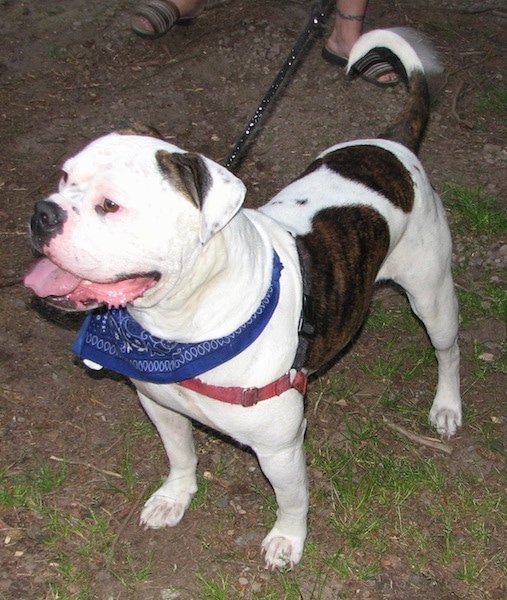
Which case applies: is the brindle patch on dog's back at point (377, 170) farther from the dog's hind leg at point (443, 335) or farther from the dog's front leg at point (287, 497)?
the dog's front leg at point (287, 497)

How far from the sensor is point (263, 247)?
9.39ft

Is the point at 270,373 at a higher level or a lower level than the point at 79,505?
higher

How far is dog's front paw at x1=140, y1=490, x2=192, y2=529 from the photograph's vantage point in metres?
3.64

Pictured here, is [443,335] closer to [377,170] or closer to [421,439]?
[421,439]

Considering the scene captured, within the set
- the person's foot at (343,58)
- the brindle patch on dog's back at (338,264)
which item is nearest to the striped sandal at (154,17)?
the person's foot at (343,58)

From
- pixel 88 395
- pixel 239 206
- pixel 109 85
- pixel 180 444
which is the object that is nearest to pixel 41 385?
pixel 88 395

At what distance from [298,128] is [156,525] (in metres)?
3.03

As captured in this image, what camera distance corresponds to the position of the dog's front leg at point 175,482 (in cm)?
351

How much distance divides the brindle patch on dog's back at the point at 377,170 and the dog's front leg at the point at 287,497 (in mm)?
925

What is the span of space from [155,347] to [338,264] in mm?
774

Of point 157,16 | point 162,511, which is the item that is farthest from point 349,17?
point 162,511

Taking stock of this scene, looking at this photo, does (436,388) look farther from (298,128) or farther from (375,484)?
(298,128)

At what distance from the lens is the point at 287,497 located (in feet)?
10.8

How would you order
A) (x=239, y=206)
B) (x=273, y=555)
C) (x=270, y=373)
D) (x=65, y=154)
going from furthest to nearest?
(x=65, y=154), (x=273, y=555), (x=270, y=373), (x=239, y=206)
